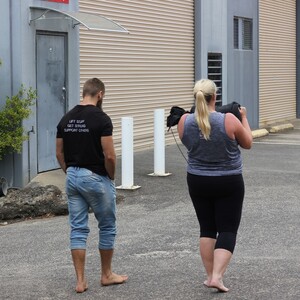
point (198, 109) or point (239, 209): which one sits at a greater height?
point (198, 109)

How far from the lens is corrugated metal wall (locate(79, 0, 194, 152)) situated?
1512 cm

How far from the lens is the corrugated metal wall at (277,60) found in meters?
24.2

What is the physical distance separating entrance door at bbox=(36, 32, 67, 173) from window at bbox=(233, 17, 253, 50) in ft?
33.2

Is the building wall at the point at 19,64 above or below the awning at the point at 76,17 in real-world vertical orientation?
below

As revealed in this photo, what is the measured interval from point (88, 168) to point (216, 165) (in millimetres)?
1053

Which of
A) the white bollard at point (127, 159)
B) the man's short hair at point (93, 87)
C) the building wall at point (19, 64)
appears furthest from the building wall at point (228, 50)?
the man's short hair at point (93, 87)

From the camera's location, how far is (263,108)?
24.2m

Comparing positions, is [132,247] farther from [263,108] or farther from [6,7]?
[263,108]

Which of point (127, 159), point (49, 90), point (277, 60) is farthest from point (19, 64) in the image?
point (277, 60)

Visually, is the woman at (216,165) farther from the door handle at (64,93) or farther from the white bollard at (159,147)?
the door handle at (64,93)

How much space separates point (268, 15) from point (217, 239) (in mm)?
19403

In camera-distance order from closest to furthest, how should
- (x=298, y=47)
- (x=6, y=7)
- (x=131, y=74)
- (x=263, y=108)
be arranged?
(x=6, y=7) < (x=131, y=74) < (x=263, y=108) < (x=298, y=47)

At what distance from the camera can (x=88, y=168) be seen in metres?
6.32

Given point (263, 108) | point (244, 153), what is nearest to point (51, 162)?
point (244, 153)
